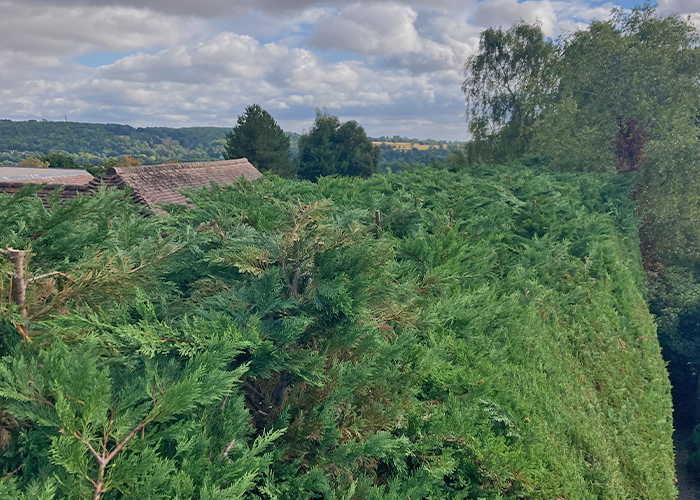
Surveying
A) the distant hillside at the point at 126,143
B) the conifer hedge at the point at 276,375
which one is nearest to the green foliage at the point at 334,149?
the conifer hedge at the point at 276,375

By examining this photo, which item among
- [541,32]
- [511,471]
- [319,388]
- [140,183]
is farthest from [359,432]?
[541,32]

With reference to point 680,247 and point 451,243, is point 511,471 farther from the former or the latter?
point 680,247

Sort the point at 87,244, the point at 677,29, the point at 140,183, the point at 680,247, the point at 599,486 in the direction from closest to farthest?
the point at 87,244, the point at 599,486, the point at 140,183, the point at 680,247, the point at 677,29

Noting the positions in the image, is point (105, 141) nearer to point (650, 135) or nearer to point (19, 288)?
point (650, 135)

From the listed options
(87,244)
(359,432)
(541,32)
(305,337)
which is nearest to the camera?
(359,432)

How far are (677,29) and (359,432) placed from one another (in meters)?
26.2

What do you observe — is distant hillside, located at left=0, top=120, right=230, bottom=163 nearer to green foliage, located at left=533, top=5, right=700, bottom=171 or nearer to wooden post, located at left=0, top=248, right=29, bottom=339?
green foliage, located at left=533, top=5, right=700, bottom=171

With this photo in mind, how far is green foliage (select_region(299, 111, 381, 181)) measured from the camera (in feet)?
141

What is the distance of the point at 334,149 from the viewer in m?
44.2

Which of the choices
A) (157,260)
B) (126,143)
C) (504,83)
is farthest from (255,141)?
(126,143)

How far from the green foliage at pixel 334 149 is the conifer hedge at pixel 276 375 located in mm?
38132

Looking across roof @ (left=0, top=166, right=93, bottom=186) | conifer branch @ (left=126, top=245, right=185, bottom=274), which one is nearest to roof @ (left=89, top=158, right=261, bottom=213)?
roof @ (left=0, top=166, right=93, bottom=186)

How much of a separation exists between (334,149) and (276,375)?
4262 centimetres

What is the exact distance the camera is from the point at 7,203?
3238 millimetres
